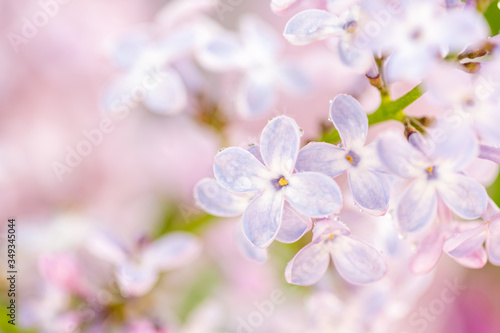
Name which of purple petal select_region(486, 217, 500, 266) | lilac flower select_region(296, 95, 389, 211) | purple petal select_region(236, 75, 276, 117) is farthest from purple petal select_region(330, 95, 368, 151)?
purple petal select_region(236, 75, 276, 117)

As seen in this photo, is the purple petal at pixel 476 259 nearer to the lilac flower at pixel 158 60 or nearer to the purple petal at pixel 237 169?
the purple petal at pixel 237 169
